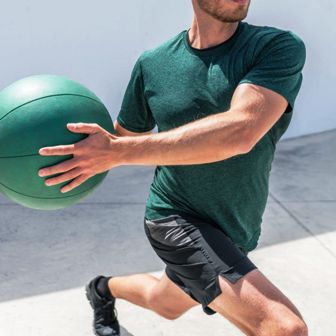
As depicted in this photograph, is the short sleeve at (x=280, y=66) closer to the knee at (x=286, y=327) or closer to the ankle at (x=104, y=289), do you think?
the knee at (x=286, y=327)

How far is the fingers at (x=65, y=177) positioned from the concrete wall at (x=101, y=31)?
3310 mm

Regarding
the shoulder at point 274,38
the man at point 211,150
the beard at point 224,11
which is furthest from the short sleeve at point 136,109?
the shoulder at point 274,38

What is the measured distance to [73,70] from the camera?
18.8ft

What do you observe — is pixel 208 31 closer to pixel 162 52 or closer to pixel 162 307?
pixel 162 52

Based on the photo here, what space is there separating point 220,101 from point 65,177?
60cm

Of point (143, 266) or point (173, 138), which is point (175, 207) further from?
point (143, 266)

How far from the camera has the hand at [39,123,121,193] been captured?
2350 millimetres

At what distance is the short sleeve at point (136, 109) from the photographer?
2.90 m

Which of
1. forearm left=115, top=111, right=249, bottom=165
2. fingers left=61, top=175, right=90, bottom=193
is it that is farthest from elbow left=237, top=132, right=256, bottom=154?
fingers left=61, top=175, right=90, bottom=193

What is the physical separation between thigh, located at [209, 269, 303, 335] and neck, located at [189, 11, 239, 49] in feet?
2.76

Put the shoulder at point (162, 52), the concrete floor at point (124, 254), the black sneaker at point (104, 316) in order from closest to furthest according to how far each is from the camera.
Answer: the shoulder at point (162, 52), the black sneaker at point (104, 316), the concrete floor at point (124, 254)

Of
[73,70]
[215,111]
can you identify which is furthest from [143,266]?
[73,70]

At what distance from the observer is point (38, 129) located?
2.43 metres

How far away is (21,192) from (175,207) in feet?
1.90
